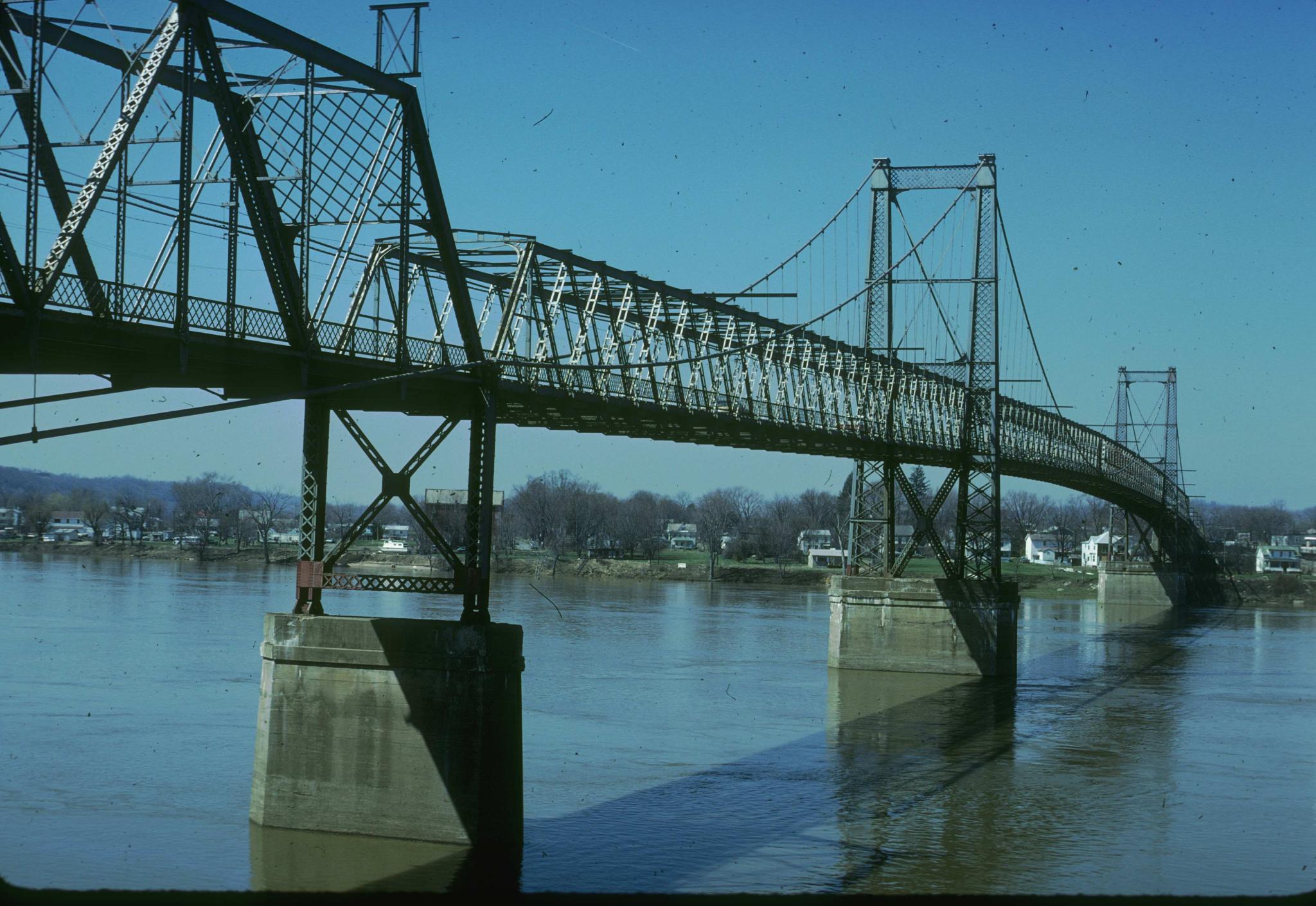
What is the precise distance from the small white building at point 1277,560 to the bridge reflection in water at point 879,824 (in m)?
137

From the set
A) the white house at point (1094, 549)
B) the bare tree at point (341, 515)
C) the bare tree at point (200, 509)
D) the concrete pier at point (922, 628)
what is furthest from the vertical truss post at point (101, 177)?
the white house at point (1094, 549)

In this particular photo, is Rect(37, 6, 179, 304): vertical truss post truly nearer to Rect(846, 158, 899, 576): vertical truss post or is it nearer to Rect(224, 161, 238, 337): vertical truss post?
Rect(224, 161, 238, 337): vertical truss post

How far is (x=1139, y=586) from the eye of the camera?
128 metres

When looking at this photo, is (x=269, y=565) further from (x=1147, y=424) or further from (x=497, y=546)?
(x=1147, y=424)

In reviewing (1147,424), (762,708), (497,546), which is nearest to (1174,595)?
(1147,424)

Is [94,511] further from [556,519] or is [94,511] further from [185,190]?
[185,190]

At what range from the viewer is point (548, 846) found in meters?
24.1

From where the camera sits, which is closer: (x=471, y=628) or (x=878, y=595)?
(x=471, y=628)

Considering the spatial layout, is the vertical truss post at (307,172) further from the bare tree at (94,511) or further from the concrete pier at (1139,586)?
the bare tree at (94,511)

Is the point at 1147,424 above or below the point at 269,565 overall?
above

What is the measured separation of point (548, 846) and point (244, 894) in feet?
17.4

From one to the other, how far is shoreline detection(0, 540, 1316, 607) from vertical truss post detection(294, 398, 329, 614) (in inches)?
4114

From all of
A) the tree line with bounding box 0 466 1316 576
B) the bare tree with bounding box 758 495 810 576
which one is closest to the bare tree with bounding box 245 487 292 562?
the tree line with bounding box 0 466 1316 576

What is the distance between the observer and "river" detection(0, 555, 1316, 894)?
2305 cm
